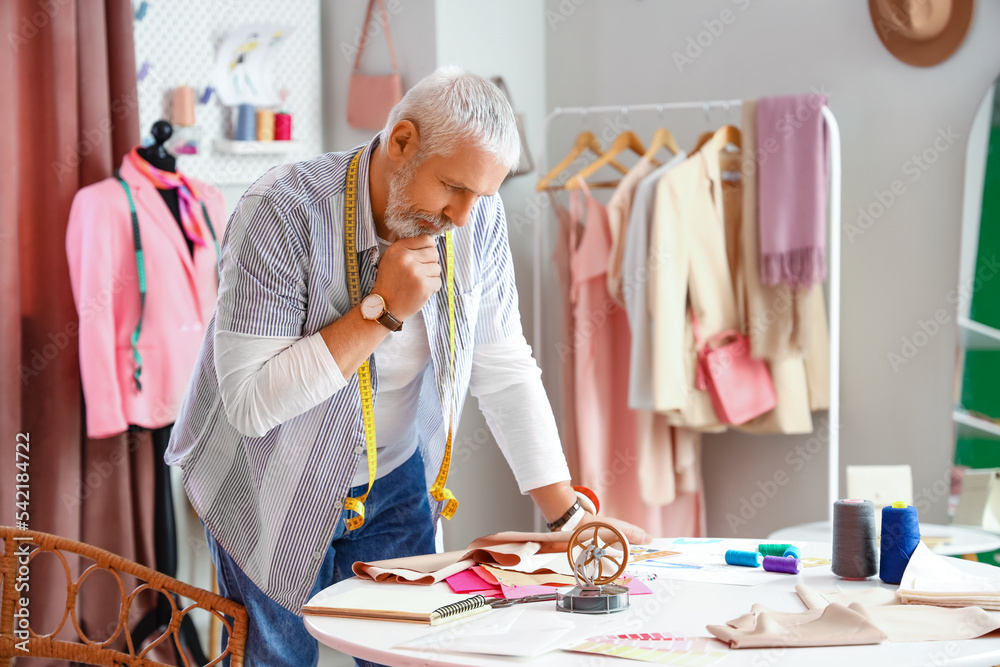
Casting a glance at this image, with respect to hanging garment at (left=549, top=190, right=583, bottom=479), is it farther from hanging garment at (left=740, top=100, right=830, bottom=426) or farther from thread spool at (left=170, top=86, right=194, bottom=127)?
thread spool at (left=170, top=86, right=194, bottom=127)

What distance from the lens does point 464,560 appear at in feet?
4.89

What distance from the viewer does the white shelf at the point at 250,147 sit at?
10.5ft

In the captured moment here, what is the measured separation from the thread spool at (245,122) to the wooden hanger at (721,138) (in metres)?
1.43

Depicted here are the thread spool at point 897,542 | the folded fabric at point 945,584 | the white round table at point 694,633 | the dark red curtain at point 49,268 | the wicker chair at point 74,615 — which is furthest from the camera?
the dark red curtain at point 49,268

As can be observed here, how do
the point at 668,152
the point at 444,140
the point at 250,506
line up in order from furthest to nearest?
1. the point at 668,152
2. the point at 250,506
3. the point at 444,140

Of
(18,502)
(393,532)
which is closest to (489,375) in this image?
(393,532)

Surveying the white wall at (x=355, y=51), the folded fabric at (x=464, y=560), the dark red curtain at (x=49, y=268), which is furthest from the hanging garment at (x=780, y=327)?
the dark red curtain at (x=49, y=268)

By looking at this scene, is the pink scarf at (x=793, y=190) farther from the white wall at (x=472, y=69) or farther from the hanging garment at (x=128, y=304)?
the hanging garment at (x=128, y=304)

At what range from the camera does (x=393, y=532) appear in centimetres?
172

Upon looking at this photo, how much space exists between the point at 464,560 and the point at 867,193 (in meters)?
2.08

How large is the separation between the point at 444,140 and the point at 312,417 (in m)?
0.48

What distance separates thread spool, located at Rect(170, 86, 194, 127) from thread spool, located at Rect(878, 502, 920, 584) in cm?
244

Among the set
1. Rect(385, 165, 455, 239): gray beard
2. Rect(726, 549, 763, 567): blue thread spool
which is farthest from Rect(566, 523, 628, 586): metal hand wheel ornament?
Rect(385, 165, 455, 239): gray beard

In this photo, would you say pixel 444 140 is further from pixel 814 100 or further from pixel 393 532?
pixel 814 100
